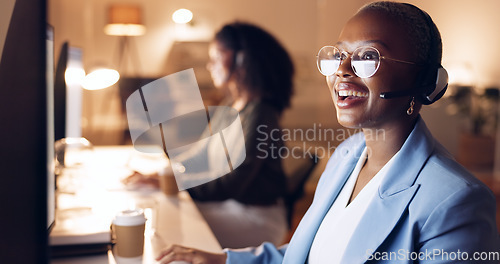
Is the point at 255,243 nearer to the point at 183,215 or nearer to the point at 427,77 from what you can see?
the point at 183,215

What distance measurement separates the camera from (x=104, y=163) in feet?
6.52

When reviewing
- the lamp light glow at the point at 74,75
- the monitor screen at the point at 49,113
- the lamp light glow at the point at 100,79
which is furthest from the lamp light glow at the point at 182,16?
the monitor screen at the point at 49,113

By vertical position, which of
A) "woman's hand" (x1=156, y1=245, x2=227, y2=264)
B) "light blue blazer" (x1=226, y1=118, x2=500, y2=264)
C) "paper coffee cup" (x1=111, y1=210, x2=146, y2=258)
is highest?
"light blue blazer" (x1=226, y1=118, x2=500, y2=264)

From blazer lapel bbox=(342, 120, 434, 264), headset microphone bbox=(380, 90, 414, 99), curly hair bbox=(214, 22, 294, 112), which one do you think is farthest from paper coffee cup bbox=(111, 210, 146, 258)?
curly hair bbox=(214, 22, 294, 112)

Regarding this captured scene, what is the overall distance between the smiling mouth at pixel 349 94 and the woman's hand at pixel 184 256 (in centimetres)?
43

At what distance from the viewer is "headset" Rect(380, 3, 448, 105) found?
69 centimetres

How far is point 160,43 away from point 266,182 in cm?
357

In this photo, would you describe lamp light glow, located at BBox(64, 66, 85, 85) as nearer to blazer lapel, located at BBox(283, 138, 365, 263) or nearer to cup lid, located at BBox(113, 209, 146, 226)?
cup lid, located at BBox(113, 209, 146, 226)

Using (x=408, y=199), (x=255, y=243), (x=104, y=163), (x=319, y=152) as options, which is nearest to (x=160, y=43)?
(x=104, y=163)

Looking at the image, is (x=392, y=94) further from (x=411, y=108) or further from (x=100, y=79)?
(x=100, y=79)

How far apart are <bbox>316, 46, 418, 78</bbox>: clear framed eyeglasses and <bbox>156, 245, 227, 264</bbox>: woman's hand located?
443 millimetres

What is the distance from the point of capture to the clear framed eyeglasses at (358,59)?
0.70 meters

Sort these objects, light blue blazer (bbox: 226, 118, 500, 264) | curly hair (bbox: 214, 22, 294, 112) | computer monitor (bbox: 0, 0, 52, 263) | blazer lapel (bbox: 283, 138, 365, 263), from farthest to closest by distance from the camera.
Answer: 1. curly hair (bbox: 214, 22, 294, 112)
2. blazer lapel (bbox: 283, 138, 365, 263)
3. light blue blazer (bbox: 226, 118, 500, 264)
4. computer monitor (bbox: 0, 0, 52, 263)

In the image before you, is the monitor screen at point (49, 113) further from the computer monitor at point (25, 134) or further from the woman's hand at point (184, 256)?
the woman's hand at point (184, 256)
